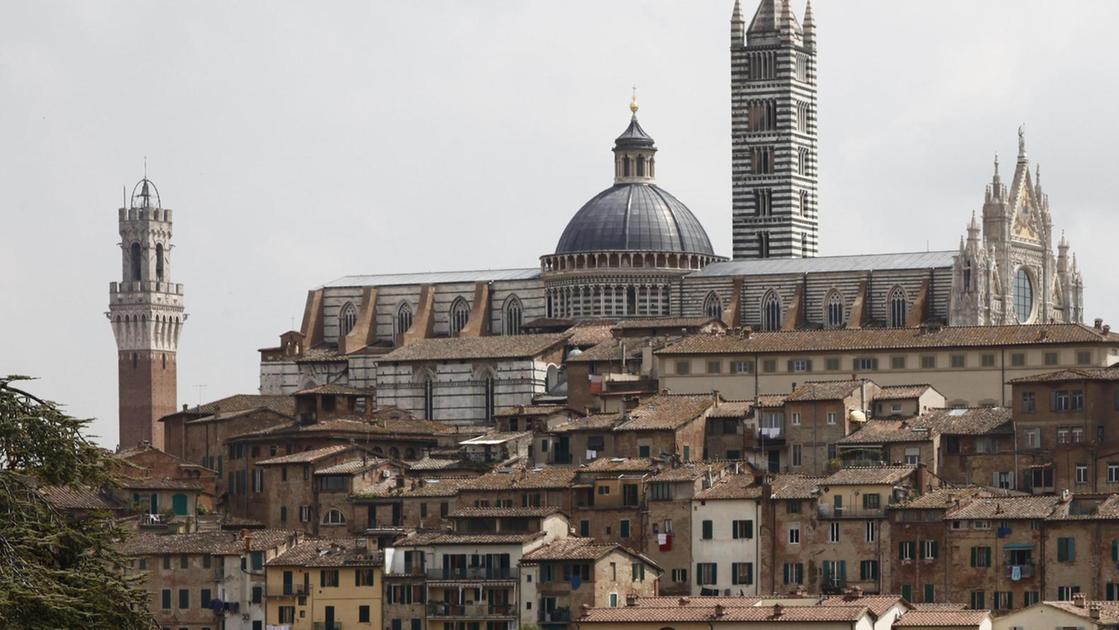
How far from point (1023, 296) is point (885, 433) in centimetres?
2394

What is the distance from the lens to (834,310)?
91.2 metres

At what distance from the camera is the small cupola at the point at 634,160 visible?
326 ft

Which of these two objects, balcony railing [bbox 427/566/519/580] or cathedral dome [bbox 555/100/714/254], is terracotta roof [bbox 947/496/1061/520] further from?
cathedral dome [bbox 555/100/714/254]

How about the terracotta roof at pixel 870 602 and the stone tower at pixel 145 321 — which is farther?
the stone tower at pixel 145 321

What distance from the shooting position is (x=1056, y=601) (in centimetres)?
5950

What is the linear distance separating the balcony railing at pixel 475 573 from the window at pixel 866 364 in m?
16.7

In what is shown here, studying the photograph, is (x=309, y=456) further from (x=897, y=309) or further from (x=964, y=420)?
(x=897, y=309)

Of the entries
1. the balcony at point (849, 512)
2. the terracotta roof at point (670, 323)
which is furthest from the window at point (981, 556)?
the terracotta roof at point (670, 323)

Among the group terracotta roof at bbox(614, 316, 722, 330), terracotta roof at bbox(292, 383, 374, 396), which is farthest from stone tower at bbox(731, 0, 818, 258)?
terracotta roof at bbox(292, 383, 374, 396)

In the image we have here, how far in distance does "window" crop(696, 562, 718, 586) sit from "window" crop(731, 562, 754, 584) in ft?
1.42

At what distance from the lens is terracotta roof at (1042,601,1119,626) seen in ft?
180

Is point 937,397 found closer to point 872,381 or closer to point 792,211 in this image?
point 872,381

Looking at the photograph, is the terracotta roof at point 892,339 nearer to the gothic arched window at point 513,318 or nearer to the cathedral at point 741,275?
the cathedral at point 741,275

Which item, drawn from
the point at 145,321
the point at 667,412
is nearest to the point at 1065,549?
the point at 667,412
